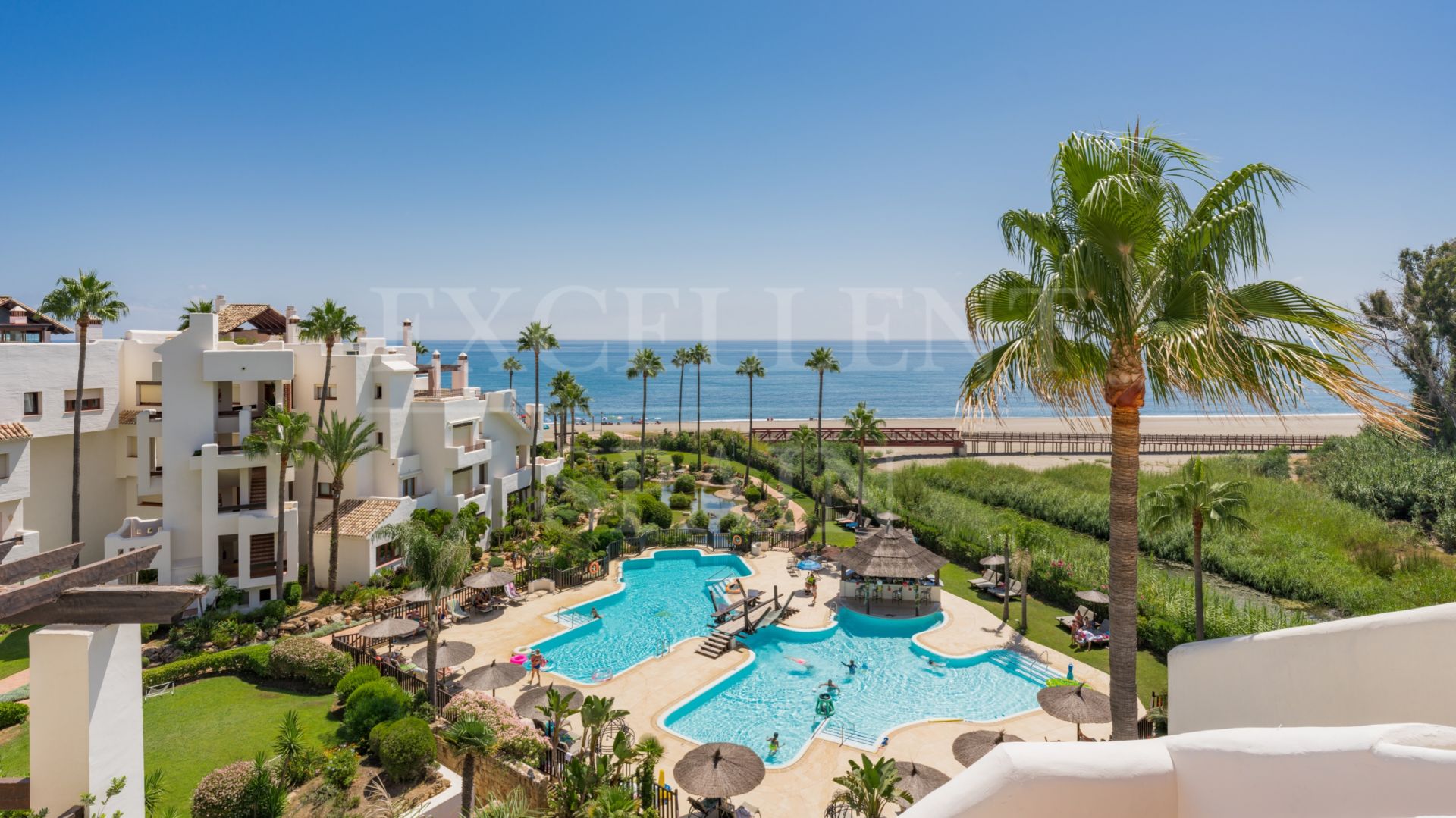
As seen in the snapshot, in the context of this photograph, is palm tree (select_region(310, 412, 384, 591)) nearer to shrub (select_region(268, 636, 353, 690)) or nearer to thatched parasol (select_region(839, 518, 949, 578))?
shrub (select_region(268, 636, 353, 690))

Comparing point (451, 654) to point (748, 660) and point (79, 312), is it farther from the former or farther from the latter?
point (79, 312)

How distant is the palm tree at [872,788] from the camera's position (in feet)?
40.6

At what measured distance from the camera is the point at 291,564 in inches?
1072

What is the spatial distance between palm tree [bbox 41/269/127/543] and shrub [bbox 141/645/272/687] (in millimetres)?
8131

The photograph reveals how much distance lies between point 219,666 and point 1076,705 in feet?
77.1

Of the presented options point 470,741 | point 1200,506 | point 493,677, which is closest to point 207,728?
point 493,677

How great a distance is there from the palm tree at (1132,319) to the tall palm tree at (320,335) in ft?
85.4

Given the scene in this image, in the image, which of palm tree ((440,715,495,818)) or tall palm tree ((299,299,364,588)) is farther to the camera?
tall palm tree ((299,299,364,588))

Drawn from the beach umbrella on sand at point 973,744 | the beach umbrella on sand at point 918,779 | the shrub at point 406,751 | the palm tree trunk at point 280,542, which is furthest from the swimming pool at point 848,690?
the palm tree trunk at point 280,542

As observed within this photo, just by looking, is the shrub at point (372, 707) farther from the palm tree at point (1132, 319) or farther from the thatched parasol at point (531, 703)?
the palm tree at point (1132, 319)

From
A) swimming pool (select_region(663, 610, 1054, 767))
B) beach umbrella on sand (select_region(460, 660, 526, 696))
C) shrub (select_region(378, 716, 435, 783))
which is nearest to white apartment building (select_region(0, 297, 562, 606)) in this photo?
beach umbrella on sand (select_region(460, 660, 526, 696))

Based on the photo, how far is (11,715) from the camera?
1731 centimetres

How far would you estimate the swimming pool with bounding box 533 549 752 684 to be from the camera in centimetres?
2298

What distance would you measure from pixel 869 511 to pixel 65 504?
34.9 metres
